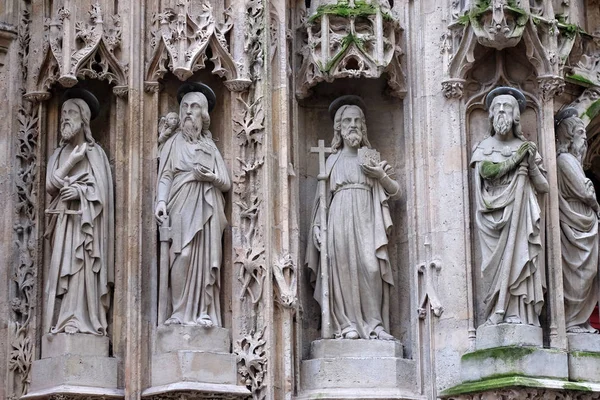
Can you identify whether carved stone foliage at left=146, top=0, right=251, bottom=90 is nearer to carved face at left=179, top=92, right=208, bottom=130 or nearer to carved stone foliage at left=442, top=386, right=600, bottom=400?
carved face at left=179, top=92, right=208, bottom=130

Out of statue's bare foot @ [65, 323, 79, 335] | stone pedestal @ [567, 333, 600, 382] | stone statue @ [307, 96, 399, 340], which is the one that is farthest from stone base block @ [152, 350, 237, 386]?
stone pedestal @ [567, 333, 600, 382]

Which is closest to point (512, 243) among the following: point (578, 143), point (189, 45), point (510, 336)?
point (510, 336)

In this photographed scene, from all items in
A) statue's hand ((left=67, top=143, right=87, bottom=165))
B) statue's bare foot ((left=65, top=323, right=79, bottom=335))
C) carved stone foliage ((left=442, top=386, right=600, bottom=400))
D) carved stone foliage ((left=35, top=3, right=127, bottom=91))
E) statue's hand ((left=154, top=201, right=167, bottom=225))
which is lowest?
carved stone foliage ((left=442, top=386, right=600, bottom=400))

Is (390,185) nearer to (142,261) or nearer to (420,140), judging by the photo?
(420,140)

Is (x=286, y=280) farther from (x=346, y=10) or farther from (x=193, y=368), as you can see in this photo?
(x=346, y=10)

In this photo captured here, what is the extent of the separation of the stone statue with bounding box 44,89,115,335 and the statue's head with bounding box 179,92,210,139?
0.93 meters

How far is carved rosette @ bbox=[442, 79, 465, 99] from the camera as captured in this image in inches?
638

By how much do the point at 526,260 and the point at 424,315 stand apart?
4.15 feet

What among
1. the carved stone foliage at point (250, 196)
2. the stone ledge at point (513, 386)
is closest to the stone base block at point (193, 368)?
the carved stone foliage at point (250, 196)

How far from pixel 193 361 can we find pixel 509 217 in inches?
136

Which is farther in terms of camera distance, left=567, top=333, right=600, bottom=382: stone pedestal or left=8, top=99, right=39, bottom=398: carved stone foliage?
left=8, top=99, right=39, bottom=398: carved stone foliage

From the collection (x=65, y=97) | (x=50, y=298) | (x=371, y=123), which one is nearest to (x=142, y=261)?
(x=50, y=298)

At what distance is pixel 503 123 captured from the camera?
1582 centimetres

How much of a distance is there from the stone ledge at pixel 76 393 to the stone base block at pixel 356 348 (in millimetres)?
2105
